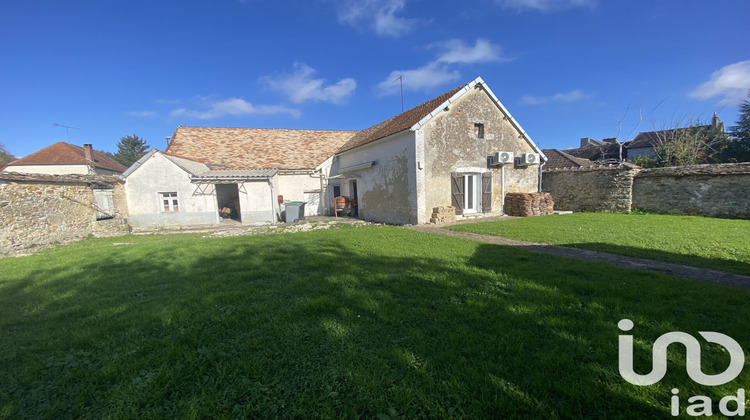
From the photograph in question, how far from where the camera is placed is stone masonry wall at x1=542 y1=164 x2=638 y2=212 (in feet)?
48.1

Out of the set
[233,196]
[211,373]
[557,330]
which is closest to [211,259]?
[211,373]

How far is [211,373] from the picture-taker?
8.36 feet

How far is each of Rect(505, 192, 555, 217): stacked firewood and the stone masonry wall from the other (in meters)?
2.61

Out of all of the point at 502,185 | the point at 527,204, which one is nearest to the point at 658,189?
the point at 527,204

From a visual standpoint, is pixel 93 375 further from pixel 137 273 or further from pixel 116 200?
pixel 116 200

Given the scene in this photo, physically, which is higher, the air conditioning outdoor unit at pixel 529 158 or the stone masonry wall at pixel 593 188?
the air conditioning outdoor unit at pixel 529 158

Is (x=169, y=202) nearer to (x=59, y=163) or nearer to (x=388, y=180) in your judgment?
(x=388, y=180)

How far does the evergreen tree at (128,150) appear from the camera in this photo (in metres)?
55.0

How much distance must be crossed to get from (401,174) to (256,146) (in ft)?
43.6

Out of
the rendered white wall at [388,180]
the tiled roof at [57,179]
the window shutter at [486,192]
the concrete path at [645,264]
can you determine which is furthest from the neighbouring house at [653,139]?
the tiled roof at [57,179]

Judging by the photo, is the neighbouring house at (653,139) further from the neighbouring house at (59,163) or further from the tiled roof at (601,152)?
the neighbouring house at (59,163)

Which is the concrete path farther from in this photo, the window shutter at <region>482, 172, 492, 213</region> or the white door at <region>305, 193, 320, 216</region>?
the white door at <region>305, 193, 320, 216</region>

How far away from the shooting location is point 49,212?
36.9 ft

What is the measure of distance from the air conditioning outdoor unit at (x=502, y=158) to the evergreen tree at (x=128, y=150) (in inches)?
2552
